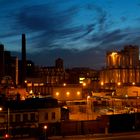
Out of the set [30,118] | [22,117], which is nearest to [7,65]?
[30,118]

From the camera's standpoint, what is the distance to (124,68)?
8512cm

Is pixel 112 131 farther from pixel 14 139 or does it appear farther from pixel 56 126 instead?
pixel 14 139

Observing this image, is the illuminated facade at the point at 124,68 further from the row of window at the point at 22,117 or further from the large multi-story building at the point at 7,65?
the row of window at the point at 22,117

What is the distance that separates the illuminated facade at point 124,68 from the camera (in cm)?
8356

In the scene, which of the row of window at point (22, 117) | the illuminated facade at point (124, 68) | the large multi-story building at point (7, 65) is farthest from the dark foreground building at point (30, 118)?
the large multi-story building at point (7, 65)

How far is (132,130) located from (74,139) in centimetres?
754

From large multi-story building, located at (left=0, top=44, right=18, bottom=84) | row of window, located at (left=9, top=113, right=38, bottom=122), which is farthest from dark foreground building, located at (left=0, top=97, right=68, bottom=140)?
large multi-story building, located at (left=0, top=44, right=18, bottom=84)

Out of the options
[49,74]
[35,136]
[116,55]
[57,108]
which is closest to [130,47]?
[116,55]

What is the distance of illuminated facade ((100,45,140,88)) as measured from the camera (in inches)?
3290

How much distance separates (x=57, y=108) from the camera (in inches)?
1337

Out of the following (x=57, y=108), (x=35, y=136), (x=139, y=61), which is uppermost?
(x=139, y=61)

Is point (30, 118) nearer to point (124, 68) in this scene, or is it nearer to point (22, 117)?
point (22, 117)

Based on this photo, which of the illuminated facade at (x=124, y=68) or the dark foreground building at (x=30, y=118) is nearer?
the dark foreground building at (x=30, y=118)

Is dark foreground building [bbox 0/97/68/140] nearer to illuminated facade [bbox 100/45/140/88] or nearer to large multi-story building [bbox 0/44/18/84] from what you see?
illuminated facade [bbox 100/45/140/88]
